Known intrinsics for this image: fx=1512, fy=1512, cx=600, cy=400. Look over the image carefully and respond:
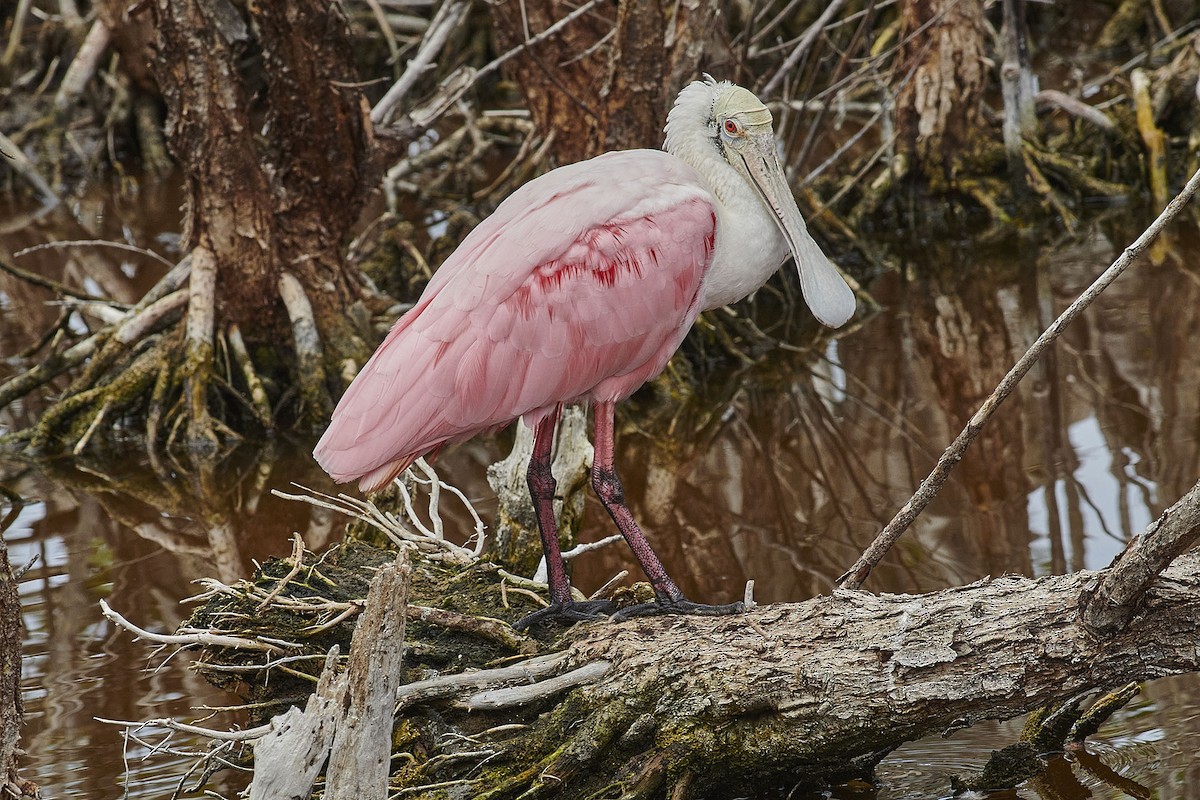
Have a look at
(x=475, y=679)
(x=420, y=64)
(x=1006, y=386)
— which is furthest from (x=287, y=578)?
(x=420, y=64)

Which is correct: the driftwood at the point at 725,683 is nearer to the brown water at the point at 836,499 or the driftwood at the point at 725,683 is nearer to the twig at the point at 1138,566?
the twig at the point at 1138,566

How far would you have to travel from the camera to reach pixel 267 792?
4.12m

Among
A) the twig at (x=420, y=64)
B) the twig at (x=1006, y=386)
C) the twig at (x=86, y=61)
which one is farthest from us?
the twig at (x=86, y=61)

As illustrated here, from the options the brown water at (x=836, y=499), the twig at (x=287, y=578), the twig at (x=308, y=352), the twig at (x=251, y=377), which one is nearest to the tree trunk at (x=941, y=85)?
the brown water at (x=836, y=499)

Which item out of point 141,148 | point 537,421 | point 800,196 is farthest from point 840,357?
point 141,148

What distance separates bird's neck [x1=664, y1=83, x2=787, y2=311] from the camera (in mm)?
5867

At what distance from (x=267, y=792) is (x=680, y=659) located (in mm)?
1505

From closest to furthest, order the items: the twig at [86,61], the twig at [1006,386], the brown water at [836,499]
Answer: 1. the twig at [1006,386]
2. the brown water at [836,499]
3. the twig at [86,61]

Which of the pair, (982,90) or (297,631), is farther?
(982,90)

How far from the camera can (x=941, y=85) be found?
42.9 ft

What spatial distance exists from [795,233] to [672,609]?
1.54 metres

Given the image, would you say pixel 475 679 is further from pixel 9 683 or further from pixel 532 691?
pixel 9 683

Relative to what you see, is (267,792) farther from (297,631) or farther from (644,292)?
(644,292)

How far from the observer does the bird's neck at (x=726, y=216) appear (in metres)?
5.87
